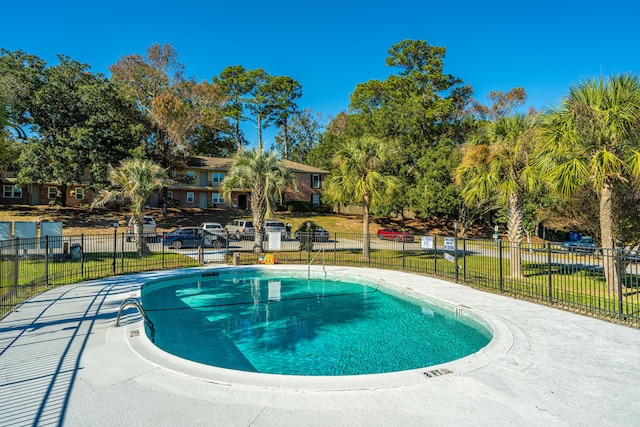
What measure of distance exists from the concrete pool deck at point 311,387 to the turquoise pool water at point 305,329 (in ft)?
4.60

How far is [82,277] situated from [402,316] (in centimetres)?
1276

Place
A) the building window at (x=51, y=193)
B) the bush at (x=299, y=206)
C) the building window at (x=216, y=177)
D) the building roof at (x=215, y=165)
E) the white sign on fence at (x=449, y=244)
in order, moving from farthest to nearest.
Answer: the bush at (x=299, y=206)
the building window at (x=216, y=177)
the building roof at (x=215, y=165)
the building window at (x=51, y=193)
the white sign on fence at (x=449, y=244)

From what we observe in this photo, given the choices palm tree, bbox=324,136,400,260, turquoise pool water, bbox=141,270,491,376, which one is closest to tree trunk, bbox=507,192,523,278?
turquoise pool water, bbox=141,270,491,376

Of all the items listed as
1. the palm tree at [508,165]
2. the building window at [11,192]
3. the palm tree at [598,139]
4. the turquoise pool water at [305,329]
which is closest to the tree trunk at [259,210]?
the turquoise pool water at [305,329]

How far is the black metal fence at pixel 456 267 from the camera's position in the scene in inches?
384

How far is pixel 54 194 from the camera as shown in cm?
4150

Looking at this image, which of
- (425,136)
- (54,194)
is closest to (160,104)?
(54,194)

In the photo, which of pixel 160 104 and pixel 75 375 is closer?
pixel 75 375

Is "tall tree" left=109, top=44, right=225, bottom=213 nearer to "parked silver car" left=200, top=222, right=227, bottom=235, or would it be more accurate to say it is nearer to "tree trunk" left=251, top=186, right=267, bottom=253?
"parked silver car" left=200, top=222, right=227, bottom=235

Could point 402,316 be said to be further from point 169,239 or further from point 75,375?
point 169,239

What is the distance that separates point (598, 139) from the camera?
11.5 m

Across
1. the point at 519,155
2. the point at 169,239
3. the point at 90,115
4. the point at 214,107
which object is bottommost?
the point at 169,239

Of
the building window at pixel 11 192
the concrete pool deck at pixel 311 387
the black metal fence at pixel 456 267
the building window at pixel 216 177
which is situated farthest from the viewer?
the building window at pixel 216 177

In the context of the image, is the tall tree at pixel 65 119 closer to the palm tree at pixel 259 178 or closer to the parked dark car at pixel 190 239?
the parked dark car at pixel 190 239
